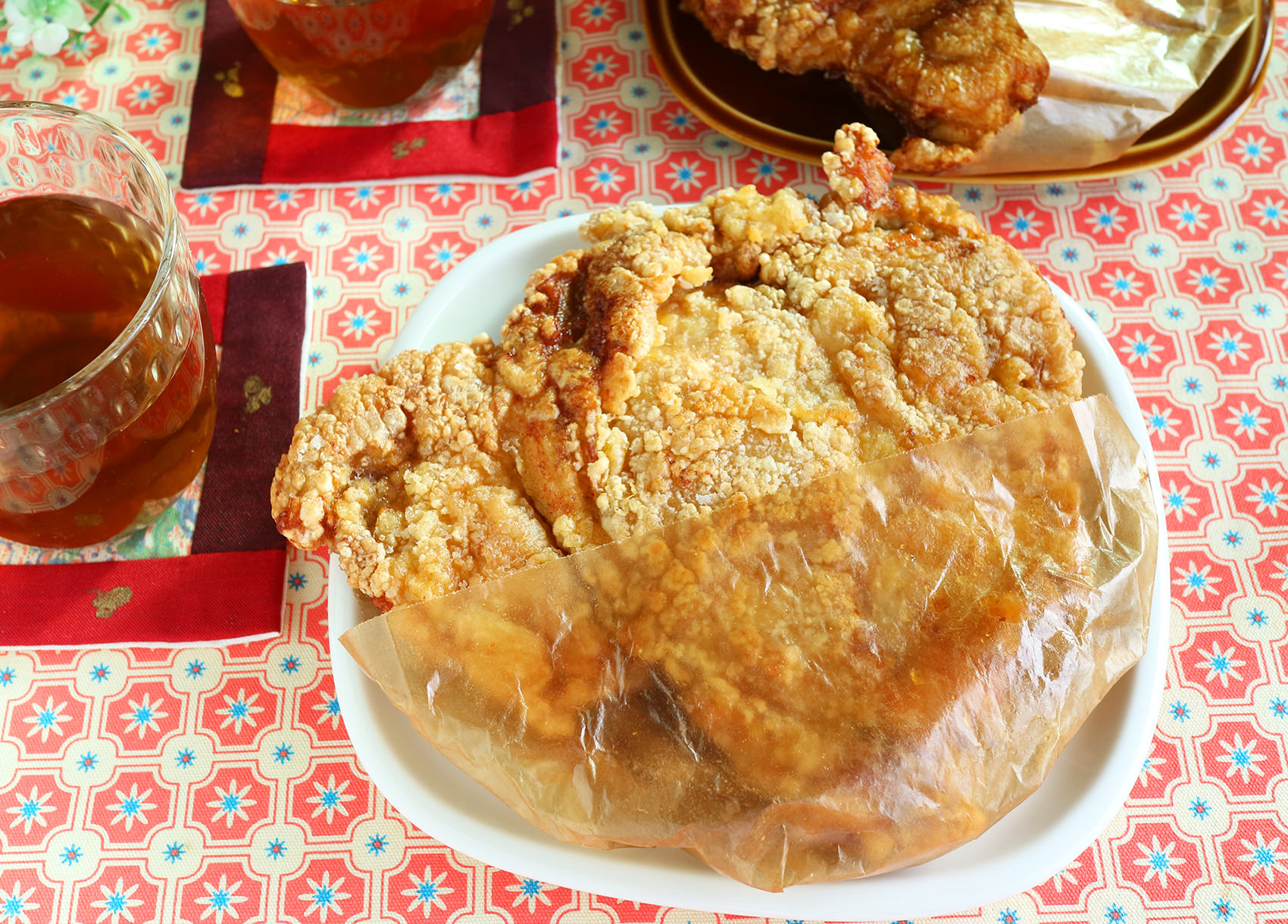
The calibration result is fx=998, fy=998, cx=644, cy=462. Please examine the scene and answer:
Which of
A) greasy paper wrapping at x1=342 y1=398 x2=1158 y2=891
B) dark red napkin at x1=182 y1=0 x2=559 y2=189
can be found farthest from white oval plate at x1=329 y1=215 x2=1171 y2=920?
dark red napkin at x1=182 y1=0 x2=559 y2=189

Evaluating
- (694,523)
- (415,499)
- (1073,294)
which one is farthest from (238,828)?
(1073,294)

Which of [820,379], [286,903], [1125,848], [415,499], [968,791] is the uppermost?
[820,379]

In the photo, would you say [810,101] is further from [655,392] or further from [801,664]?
[801,664]

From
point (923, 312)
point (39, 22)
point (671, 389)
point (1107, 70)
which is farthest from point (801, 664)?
point (39, 22)

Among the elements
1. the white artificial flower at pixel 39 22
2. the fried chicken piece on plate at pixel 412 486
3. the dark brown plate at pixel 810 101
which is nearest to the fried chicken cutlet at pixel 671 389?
the fried chicken piece on plate at pixel 412 486

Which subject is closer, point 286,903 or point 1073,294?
point 286,903

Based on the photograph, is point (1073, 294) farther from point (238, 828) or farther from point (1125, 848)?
point (238, 828)

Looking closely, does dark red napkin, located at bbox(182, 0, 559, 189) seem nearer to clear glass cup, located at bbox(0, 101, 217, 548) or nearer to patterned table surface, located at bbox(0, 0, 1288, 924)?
patterned table surface, located at bbox(0, 0, 1288, 924)
